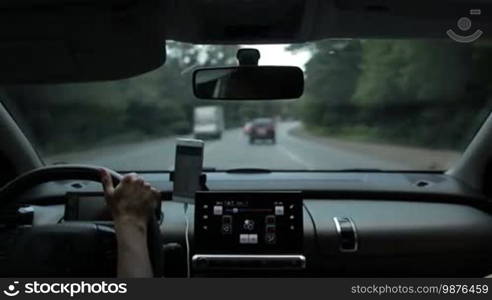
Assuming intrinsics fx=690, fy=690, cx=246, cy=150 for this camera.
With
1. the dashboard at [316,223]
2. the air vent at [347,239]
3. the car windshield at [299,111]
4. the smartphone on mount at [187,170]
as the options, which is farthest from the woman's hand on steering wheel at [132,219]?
the air vent at [347,239]

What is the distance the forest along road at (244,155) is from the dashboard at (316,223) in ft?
1.25

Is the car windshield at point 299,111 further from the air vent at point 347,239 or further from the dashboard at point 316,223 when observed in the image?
the air vent at point 347,239

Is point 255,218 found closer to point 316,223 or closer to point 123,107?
A: point 316,223

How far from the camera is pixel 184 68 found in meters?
5.42

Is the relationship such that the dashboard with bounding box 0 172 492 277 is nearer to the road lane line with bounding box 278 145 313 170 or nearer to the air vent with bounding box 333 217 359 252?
the air vent with bounding box 333 217 359 252

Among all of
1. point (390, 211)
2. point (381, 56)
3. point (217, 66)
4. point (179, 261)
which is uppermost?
point (381, 56)

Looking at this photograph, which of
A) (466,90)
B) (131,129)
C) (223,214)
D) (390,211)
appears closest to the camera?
(223,214)

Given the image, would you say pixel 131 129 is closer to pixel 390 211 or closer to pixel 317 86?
pixel 317 86

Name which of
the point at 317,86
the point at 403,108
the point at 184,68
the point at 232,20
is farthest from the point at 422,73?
the point at 232,20

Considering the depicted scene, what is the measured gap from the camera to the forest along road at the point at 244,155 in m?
6.05

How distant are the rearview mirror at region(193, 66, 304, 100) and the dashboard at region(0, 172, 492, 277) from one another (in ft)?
2.15

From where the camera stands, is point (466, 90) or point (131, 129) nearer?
point (466, 90)

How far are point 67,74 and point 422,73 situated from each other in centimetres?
350

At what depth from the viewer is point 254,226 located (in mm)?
4348
